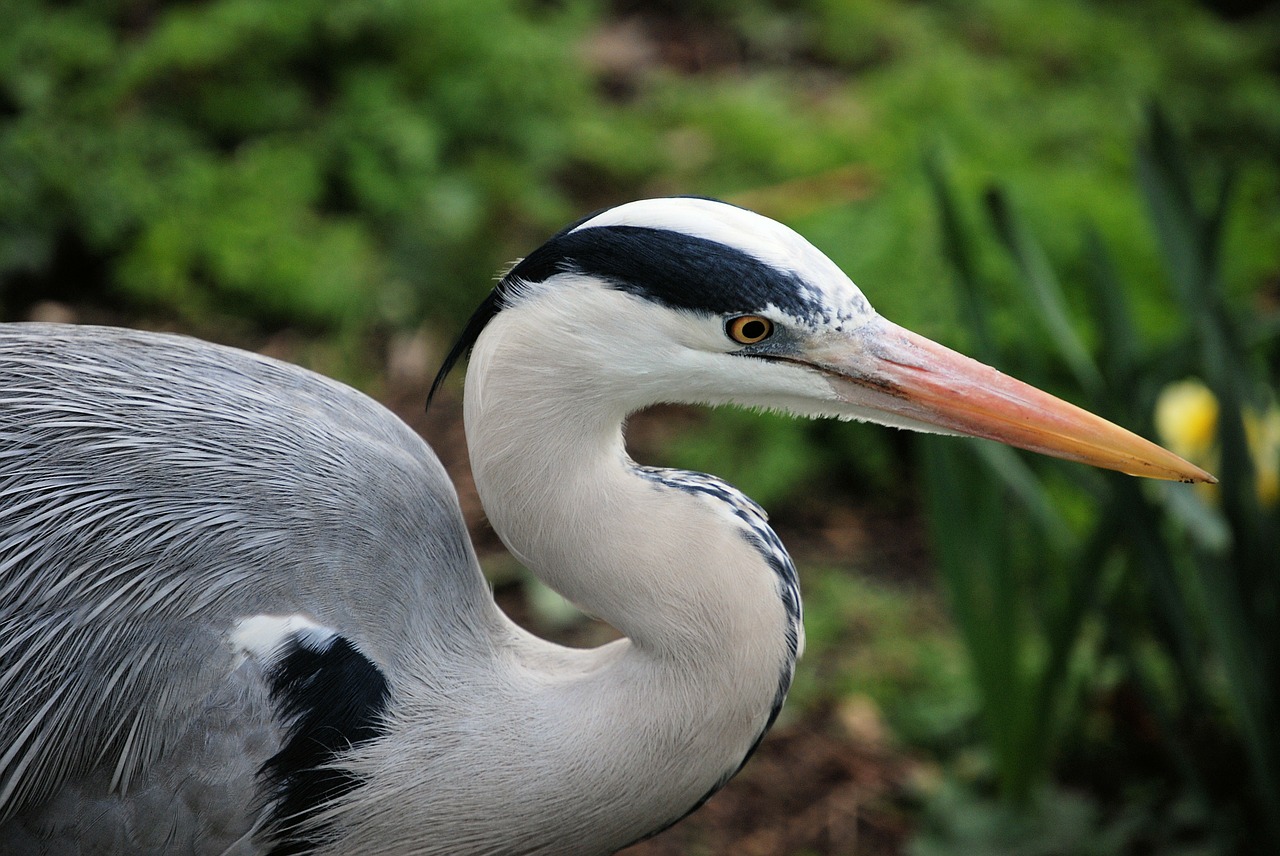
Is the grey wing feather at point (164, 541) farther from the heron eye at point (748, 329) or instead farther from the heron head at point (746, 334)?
the heron eye at point (748, 329)

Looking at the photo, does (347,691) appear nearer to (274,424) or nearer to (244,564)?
(244,564)

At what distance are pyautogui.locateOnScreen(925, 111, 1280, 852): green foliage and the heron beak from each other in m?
0.50

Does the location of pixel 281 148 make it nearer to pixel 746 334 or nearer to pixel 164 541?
pixel 164 541

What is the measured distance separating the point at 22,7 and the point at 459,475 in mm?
2187

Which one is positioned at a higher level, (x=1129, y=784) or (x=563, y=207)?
(x=563, y=207)

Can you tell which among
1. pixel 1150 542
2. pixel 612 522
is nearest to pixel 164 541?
pixel 612 522

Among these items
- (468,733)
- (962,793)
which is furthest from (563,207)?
(468,733)

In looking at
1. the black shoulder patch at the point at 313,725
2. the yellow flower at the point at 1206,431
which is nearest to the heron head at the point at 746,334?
the black shoulder patch at the point at 313,725

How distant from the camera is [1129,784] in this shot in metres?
2.80

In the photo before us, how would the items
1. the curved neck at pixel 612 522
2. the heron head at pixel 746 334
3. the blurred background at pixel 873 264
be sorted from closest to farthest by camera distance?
the heron head at pixel 746 334 → the curved neck at pixel 612 522 → the blurred background at pixel 873 264

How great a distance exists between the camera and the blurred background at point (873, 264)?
2484mm

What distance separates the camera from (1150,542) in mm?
2340

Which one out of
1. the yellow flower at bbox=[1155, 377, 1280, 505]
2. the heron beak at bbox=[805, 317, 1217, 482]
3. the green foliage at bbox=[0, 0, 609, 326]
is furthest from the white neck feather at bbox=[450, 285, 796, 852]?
the green foliage at bbox=[0, 0, 609, 326]

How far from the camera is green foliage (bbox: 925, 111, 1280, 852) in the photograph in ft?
7.52
